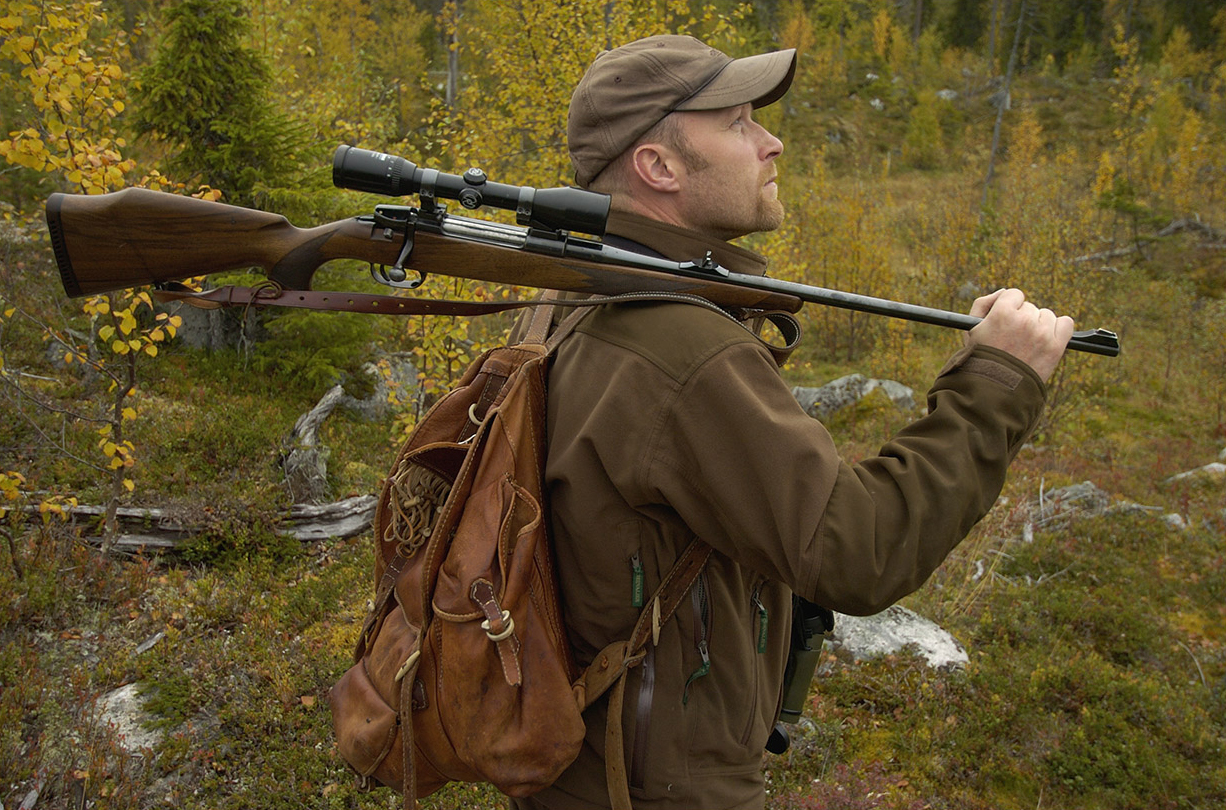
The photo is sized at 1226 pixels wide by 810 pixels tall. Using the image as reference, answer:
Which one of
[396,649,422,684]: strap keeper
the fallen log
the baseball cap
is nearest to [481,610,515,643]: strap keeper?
[396,649,422,684]: strap keeper

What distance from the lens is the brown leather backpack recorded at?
167 cm

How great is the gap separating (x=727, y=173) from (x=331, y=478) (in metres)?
6.24

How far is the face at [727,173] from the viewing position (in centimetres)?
189

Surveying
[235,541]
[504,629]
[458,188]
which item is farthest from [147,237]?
[235,541]

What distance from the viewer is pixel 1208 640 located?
6641 mm

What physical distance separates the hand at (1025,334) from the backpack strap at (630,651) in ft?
2.53

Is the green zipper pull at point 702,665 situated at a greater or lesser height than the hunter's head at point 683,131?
lesser

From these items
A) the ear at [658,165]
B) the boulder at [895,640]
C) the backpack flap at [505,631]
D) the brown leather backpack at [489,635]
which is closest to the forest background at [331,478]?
the boulder at [895,640]

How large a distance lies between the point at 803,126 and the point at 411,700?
44.3 metres

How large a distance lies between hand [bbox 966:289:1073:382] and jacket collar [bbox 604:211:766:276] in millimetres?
551

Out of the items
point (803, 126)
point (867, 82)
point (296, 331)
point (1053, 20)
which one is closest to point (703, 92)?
point (296, 331)

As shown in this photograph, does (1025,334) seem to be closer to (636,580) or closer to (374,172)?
(636,580)

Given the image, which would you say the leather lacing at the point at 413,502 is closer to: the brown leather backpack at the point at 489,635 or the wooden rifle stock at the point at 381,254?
the brown leather backpack at the point at 489,635

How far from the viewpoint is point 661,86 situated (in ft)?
6.11
